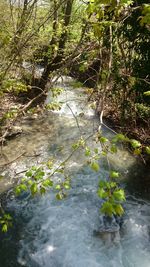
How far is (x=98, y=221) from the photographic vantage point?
5.45 m

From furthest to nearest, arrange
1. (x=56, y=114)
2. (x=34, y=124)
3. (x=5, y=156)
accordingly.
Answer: (x=56, y=114), (x=34, y=124), (x=5, y=156)

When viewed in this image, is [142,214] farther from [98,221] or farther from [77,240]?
[77,240]

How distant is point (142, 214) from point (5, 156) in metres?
3.28

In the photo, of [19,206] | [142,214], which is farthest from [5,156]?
[142,214]

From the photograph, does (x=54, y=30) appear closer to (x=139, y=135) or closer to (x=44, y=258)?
(x=139, y=135)

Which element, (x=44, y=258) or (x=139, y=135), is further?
(x=139, y=135)

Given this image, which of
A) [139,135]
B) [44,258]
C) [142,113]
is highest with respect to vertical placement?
[142,113]

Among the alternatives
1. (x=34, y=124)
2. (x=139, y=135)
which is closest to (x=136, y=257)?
(x=139, y=135)

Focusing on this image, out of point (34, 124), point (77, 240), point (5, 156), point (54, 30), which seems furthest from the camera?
point (34, 124)

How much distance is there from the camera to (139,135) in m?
7.48

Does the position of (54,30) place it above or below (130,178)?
above

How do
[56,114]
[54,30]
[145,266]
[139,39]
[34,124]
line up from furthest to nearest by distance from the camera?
[56,114], [34,124], [54,30], [139,39], [145,266]

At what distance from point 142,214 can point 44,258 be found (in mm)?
1957

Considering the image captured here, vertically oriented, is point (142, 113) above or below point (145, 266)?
above
